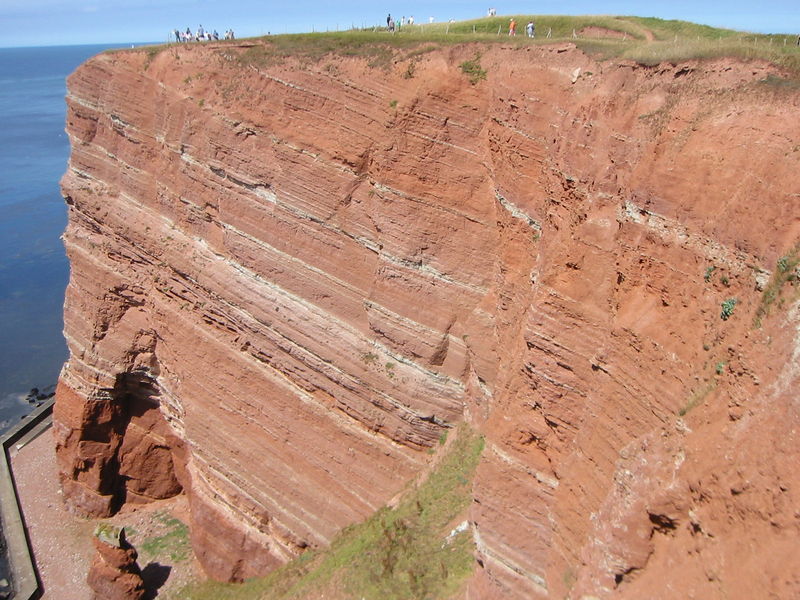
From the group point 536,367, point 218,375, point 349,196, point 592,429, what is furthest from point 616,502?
point 218,375

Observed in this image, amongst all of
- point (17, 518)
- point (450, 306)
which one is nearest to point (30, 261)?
point (17, 518)

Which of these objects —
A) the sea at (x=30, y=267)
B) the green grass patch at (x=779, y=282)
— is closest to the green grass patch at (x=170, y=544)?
the sea at (x=30, y=267)

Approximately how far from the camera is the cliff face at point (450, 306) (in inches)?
372

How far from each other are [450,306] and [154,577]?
15.5 metres

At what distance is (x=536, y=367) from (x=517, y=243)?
4022 mm

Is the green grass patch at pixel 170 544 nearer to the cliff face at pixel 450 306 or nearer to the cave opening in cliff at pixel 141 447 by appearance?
the cave opening in cliff at pixel 141 447

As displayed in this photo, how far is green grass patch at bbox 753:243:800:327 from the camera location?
8664 millimetres

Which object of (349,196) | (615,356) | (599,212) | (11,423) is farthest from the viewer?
(11,423)

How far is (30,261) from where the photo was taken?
5703cm

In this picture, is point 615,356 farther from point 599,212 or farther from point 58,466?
point 58,466

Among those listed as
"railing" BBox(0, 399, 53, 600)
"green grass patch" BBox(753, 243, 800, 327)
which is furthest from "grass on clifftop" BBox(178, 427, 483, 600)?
"railing" BBox(0, 399, 53, 600)

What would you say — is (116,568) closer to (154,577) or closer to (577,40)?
(154,577)

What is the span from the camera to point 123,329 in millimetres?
25141

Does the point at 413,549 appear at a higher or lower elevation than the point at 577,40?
lower
